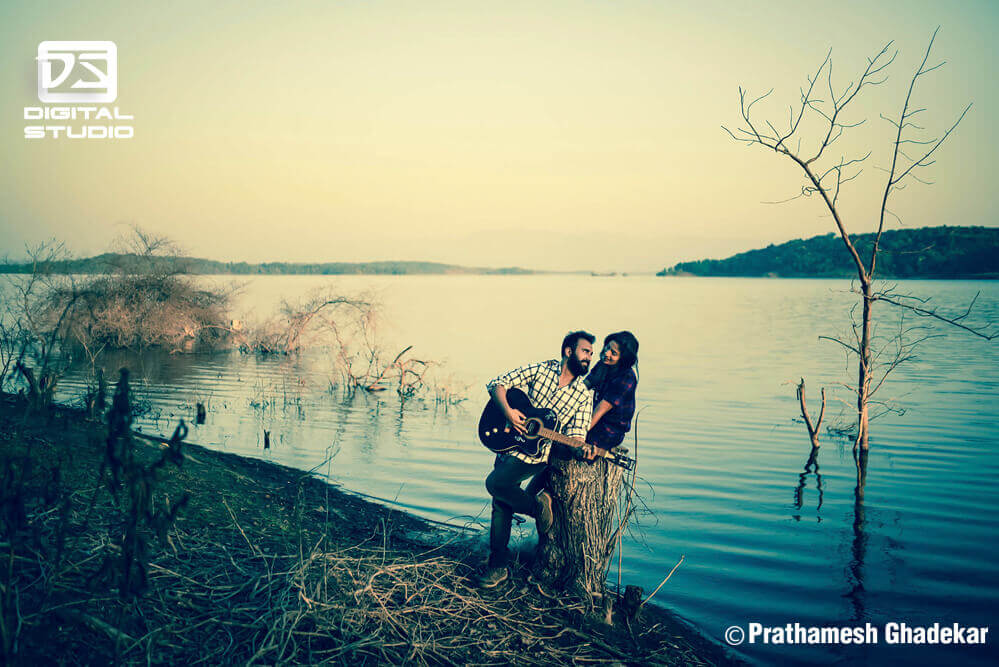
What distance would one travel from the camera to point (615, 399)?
16.8ft

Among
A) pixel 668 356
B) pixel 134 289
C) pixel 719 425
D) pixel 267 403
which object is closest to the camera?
pixel 719 425

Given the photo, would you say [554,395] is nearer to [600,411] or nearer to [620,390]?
[600,411]

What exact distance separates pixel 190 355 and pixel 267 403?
11269 mm

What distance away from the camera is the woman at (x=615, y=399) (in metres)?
5.10

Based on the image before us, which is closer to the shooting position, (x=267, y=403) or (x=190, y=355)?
(x=267, y=403)

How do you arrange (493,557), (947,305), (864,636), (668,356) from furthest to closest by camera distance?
(947,305) → (668,356) → (864,636) → (493,557)

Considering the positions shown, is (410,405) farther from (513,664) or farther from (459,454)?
(513,664)

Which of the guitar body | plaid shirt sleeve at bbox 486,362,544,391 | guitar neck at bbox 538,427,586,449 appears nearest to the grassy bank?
the guitar body

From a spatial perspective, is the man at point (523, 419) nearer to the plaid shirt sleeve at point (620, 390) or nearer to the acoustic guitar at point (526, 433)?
the acoustic guitar at point (526, 433)

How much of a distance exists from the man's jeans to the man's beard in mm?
768

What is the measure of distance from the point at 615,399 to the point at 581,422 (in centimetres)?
33

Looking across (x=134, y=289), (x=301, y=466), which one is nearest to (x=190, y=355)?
(x=134, y=289)

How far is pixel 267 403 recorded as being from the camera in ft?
52.7

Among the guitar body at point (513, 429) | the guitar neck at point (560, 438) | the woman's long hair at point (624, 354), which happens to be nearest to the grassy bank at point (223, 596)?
the guitar body at point (513, 429)
